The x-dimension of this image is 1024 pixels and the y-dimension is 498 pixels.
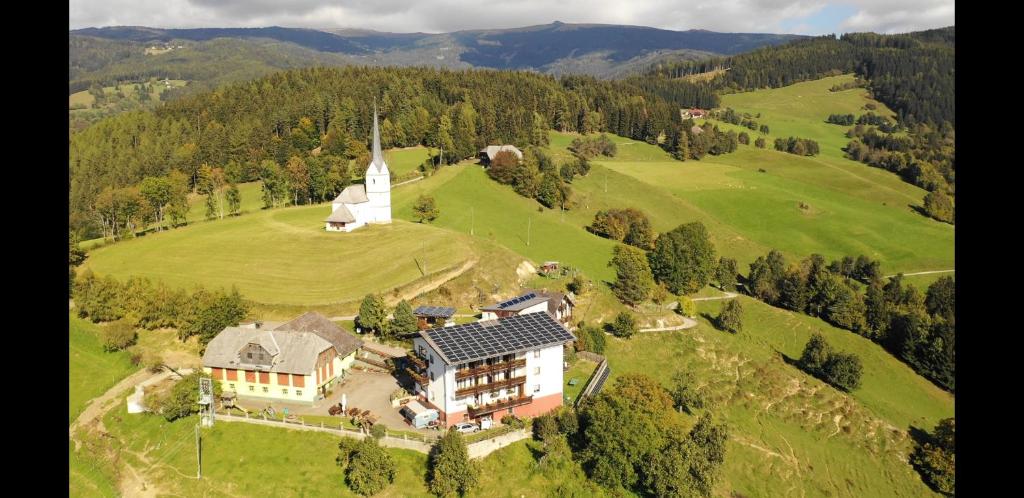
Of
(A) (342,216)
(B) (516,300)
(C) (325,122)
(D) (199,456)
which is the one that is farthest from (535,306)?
(C) (325,122)

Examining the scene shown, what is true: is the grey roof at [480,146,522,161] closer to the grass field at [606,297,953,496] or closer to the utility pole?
the grass field at [606,297,953,496]

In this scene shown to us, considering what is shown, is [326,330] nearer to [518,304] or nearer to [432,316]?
[432,316]

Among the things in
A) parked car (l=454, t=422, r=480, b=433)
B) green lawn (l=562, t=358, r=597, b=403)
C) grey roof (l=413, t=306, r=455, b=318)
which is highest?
grey roof (l=413, t=306, r=455, b=318)

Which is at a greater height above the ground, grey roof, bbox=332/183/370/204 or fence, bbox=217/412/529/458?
grey roof, bbox=332/183/370/204

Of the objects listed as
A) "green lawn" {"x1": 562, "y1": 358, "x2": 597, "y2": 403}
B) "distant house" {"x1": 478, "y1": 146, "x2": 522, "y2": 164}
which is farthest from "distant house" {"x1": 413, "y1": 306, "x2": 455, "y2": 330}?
"distant house" {"x1": 478, "y1": 146, "x2": 522, "y2": 164}
